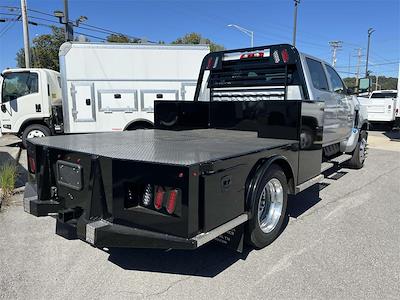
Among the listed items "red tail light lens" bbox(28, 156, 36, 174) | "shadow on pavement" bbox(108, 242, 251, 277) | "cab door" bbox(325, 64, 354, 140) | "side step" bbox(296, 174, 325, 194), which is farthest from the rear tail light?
"cab door" bbox(325, 64, 354, 140)

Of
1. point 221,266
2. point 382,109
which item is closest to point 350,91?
point 221,266

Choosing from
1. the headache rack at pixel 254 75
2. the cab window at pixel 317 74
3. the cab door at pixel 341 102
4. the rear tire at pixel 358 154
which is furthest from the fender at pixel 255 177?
the rear tire at pixel 358 154

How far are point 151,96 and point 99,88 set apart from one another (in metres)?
1.55

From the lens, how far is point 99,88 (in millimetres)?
10742

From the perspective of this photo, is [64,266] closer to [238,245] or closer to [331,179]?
[238,245]

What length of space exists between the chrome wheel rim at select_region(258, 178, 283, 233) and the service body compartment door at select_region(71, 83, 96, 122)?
7975 mm

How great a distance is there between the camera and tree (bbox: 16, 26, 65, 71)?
3872 cm

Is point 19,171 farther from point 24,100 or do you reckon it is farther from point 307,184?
point 307,184

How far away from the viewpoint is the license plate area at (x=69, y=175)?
3.23 metres

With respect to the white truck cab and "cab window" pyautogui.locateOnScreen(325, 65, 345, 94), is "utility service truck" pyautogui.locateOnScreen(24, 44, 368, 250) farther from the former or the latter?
the white truck cab

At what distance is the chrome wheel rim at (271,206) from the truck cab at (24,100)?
9.05 metres

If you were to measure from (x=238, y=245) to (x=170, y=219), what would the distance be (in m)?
0.92

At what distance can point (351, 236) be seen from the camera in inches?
169

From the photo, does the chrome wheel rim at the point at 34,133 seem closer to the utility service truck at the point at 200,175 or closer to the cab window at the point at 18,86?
the cab window at the point at 18,86
